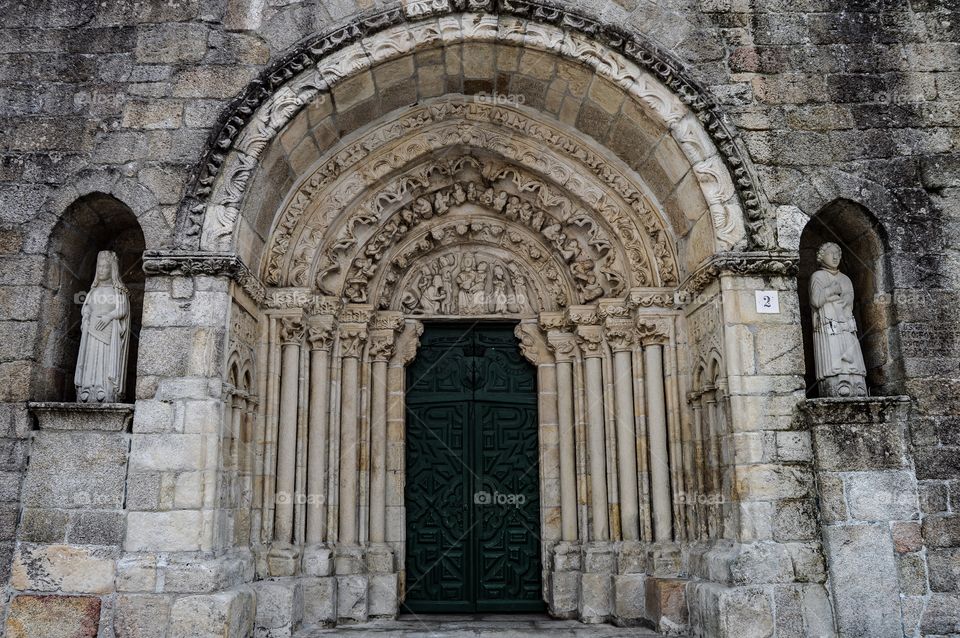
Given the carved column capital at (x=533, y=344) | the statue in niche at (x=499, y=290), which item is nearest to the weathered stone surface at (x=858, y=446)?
the carved column capital at (x=533, y=344)

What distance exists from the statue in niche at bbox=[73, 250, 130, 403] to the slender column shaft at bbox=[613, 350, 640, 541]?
3720mm

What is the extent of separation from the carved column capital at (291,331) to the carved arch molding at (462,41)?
88 cm

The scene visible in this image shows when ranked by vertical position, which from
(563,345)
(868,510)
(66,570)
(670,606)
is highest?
(563,345)

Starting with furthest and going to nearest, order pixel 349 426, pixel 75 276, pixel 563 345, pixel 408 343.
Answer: pixel 408 343 → pixel 563 345 → pixel 349 426 → pixel 75 276

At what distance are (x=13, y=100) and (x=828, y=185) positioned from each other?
5956 mm

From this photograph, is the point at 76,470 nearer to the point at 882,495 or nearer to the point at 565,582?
the point at 565,582

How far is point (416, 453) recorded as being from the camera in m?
6.87

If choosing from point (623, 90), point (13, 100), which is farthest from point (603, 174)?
point (13, 100)

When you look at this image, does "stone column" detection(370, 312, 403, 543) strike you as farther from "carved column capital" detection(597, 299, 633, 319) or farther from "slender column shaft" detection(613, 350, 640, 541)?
"slender column shaft" detection(613, 350, 640, 541)

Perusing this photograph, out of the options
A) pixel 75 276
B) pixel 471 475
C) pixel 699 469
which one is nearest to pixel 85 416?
pixel 75 276

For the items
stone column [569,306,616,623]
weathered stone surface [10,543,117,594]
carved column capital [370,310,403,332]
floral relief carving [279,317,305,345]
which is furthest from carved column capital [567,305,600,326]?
weathered stone surface [10,543,117,594]

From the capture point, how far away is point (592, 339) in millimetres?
6656

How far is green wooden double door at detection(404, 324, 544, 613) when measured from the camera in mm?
6641

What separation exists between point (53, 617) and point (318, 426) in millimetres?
2166
